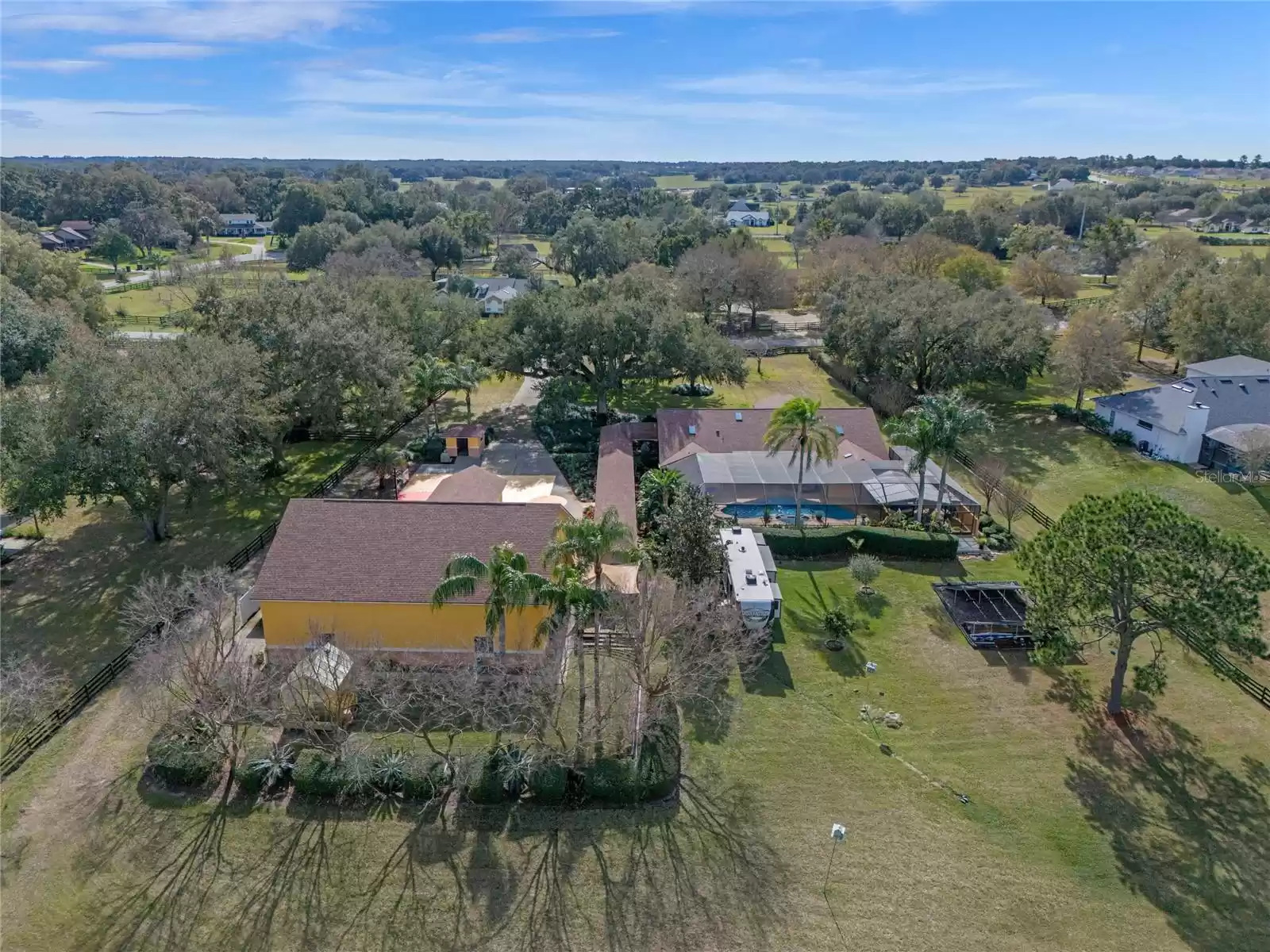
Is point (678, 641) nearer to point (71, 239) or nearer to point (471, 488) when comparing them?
point (471, 488)

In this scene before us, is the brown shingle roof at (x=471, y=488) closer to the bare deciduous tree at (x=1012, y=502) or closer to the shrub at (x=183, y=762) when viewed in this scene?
the shrub at (x=183, y=762)

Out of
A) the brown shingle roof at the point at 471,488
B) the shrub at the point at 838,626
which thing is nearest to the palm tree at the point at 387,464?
the brown shingle roof at the point at 471,488

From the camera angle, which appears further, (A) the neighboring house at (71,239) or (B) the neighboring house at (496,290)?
(A) the neighboring house at (71,239)

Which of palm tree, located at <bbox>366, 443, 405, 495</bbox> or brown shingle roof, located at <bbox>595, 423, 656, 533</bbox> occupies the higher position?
brown shingle roof, located at <bbox>595, 423, 656, 533</bbox>

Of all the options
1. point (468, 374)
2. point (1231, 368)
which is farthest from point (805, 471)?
point (1231, 368)

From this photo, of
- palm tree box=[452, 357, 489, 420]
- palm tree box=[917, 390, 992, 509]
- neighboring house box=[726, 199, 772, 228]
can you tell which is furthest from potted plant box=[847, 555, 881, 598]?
neighboring house box=[726, 199, 772, 228]

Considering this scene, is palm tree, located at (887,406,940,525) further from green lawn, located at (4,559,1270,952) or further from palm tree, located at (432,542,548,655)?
palm tree, located at (432,542,548,655)

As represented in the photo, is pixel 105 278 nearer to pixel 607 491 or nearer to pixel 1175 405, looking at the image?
pixel 607 491

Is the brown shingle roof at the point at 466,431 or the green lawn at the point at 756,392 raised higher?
the brown shingle roof at the point at 466,431
